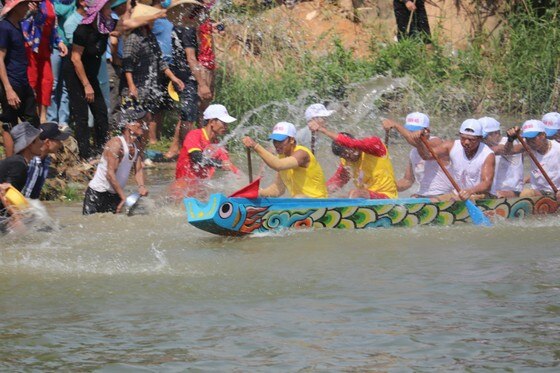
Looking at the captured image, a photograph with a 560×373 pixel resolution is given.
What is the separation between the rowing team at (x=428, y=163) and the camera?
1059cm

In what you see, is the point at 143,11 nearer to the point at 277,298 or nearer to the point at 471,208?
the point at 471,208

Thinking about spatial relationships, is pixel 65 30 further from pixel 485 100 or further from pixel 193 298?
pixel 485 100

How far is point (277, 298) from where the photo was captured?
8.01 meters

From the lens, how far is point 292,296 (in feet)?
26.5

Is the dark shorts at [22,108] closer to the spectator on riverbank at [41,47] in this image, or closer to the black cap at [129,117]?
the spectator on riverbank at [41,47]

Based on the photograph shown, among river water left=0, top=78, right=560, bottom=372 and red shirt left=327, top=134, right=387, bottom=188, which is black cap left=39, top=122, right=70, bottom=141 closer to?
river water left=0, top=78, right=560, bottom=372

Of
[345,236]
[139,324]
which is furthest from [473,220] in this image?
[139,324]

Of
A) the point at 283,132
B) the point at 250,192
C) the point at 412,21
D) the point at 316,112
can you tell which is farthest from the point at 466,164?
the point at 412,21

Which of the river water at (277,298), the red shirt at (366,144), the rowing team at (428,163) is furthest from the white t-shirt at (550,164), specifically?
the red shirt at (366,144)

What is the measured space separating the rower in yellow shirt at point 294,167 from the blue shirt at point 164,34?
2.93 metres

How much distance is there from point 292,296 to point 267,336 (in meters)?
0.94

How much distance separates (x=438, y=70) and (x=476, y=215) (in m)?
5.68

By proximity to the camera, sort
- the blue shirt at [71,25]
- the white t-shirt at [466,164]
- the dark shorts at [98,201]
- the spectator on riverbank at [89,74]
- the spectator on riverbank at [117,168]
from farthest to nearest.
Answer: the blue shirt at [71,25] → the spectator on riverbank at [89,74] → the white t-shirt at [466,164] → the dark shorts at [98,201] → the spectator on riverbank at [117,168]

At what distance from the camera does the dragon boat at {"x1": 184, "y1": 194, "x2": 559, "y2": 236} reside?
32.1 ft
